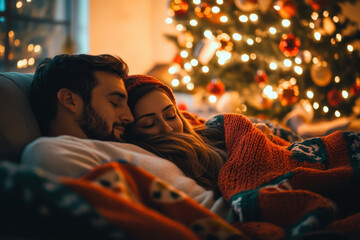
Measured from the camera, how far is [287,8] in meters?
2.26

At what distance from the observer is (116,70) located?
1.12m

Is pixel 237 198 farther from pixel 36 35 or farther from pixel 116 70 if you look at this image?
pixel 36 35

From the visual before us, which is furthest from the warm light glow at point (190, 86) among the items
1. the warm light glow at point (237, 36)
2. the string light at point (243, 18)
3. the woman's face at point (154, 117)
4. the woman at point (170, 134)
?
the woman's face at point (154, 117)

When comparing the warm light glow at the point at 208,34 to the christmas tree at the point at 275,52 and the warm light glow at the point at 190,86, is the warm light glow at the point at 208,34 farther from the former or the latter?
the warm light glow at the point at 190,86

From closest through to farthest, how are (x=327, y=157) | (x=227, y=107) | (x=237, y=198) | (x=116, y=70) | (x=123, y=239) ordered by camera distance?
(x=123, y=239), (x=237, y=198), (x=327, y=157), (x=116, y=70), (x=227, y=107)

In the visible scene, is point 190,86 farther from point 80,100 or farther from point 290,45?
point 80,100

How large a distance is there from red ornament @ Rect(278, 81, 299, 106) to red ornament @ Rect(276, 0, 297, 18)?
1.48 ft

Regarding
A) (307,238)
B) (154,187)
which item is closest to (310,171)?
(307,238)

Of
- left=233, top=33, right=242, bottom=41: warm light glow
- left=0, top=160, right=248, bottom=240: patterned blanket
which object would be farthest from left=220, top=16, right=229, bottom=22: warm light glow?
left=0, top=160, right=248, bottom=240: patterned blanket

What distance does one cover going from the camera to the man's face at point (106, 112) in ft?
3.31

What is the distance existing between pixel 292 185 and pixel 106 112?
1.73 feet

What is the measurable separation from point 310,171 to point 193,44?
2.03m

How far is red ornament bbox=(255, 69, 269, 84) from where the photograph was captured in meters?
2.53

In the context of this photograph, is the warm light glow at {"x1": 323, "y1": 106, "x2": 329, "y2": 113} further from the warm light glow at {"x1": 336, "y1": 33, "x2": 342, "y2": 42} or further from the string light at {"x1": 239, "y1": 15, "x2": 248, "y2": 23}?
the string light at {"x1": 239, "y1": 15, "x2": 248, "y2": 23}
